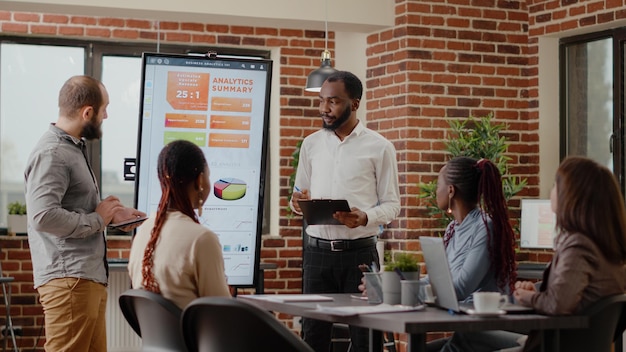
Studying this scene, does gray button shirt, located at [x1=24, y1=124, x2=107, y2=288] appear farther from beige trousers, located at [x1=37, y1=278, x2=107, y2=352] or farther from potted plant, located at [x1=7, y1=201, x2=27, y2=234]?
potted plant, located at [x1=7, y1=201, x2=27, y2=234]

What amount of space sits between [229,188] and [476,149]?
2.92 meters

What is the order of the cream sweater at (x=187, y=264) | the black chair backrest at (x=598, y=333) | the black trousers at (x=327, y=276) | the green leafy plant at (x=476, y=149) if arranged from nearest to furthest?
the cream sweater at (x=187, y=264) < the black chair backrest at (x=598, y=333) < the black trousers at (x=327, y=276) < the green leafy plant at (x=476, y=149)

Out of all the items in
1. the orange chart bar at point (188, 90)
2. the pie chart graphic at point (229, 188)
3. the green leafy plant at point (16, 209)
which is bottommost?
the green leafy plant at point (16, 209)

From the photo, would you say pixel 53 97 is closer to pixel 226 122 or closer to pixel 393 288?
pixel 226 122

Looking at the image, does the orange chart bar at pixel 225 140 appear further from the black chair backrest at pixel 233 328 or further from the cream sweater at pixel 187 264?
the black chair backrest at pixel 233 328

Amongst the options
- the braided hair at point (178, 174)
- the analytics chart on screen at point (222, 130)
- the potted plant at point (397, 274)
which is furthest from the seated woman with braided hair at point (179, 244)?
the analytics chart on screen at point (222, 130)

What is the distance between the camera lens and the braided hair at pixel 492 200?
3.63m

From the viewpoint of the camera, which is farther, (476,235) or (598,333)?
(476,235)

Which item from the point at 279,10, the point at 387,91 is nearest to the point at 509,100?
the point at 387,91

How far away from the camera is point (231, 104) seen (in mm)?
4762

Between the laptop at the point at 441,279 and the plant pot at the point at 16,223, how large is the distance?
15.4ft

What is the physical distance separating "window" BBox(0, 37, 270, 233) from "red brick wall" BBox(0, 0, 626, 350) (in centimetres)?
14

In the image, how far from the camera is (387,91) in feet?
24.4

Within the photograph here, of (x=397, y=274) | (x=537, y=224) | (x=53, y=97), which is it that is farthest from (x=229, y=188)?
(x=53, y=97)
